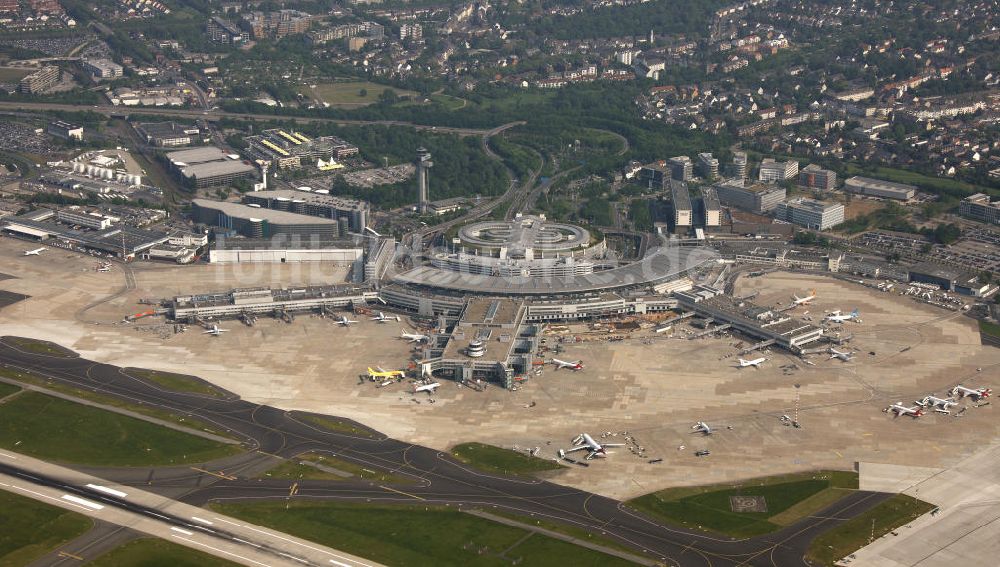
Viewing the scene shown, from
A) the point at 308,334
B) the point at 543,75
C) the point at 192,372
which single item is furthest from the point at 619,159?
the point at 192,372

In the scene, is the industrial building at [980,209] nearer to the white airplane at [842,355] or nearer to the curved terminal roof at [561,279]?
the curved terminal roof at [561,279]

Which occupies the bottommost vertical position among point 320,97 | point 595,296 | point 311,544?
point 311,544

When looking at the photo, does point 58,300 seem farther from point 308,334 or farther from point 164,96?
point 164,96

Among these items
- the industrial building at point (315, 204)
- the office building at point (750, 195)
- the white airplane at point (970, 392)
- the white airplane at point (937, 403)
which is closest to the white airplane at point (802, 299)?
the white airplane at point (970, 392)

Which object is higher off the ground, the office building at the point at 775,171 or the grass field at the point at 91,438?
the office building at the point at 775,171

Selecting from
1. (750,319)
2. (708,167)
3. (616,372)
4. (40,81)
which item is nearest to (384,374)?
(616,372)

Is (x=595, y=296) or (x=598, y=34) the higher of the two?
(x=598, y=34)

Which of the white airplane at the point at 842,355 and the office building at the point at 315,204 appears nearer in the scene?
the white airplane at the point at 842,355
